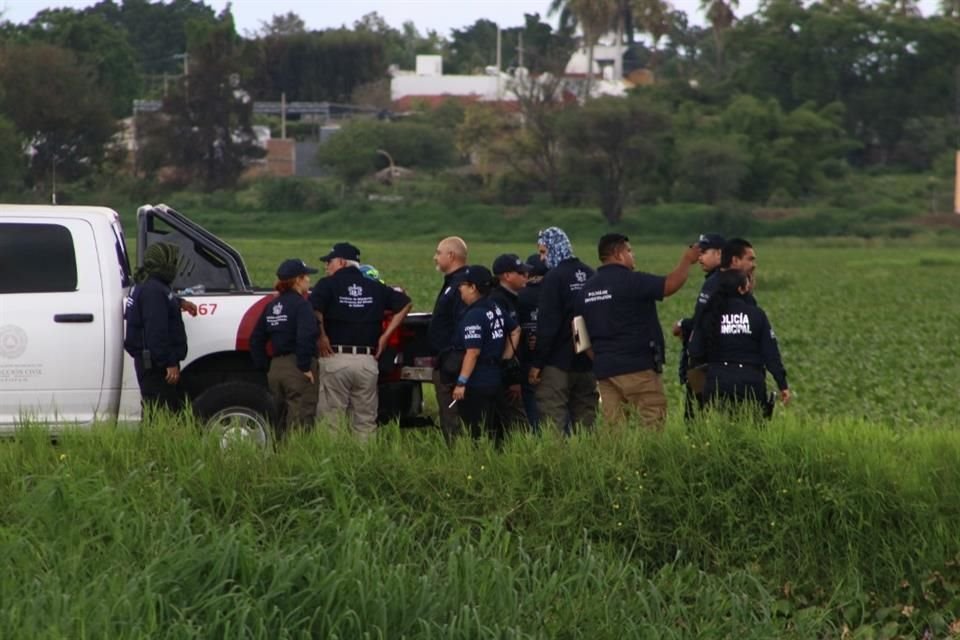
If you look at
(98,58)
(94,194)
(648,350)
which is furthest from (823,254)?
(648,350)

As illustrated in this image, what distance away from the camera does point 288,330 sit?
11.1 m

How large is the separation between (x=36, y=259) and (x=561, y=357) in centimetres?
340

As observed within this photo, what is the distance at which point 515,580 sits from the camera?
766 centimetres

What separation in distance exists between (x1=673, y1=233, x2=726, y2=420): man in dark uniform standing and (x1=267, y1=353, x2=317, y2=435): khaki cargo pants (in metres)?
2.36

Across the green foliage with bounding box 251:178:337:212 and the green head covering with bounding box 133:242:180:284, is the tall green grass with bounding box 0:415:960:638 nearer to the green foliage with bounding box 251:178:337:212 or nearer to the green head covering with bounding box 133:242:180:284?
the green head covering with bounding box 133:242:180:284

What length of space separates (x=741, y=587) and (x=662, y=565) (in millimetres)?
445

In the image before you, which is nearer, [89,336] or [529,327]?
[89,336]

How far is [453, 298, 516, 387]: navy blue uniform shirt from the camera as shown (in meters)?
10.8

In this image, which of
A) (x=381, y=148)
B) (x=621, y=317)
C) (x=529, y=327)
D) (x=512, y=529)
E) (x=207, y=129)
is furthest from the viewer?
(x=381, y=148)

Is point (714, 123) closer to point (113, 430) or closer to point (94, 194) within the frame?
point (94, 194)

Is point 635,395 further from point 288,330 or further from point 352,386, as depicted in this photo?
point 288,330

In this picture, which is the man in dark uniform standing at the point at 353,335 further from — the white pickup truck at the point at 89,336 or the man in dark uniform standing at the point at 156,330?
the man in dark uniform standing at the point at 156,330

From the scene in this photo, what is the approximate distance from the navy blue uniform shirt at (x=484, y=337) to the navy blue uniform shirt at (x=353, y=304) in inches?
26.3

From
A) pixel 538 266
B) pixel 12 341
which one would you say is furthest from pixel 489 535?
pixel 538 266
